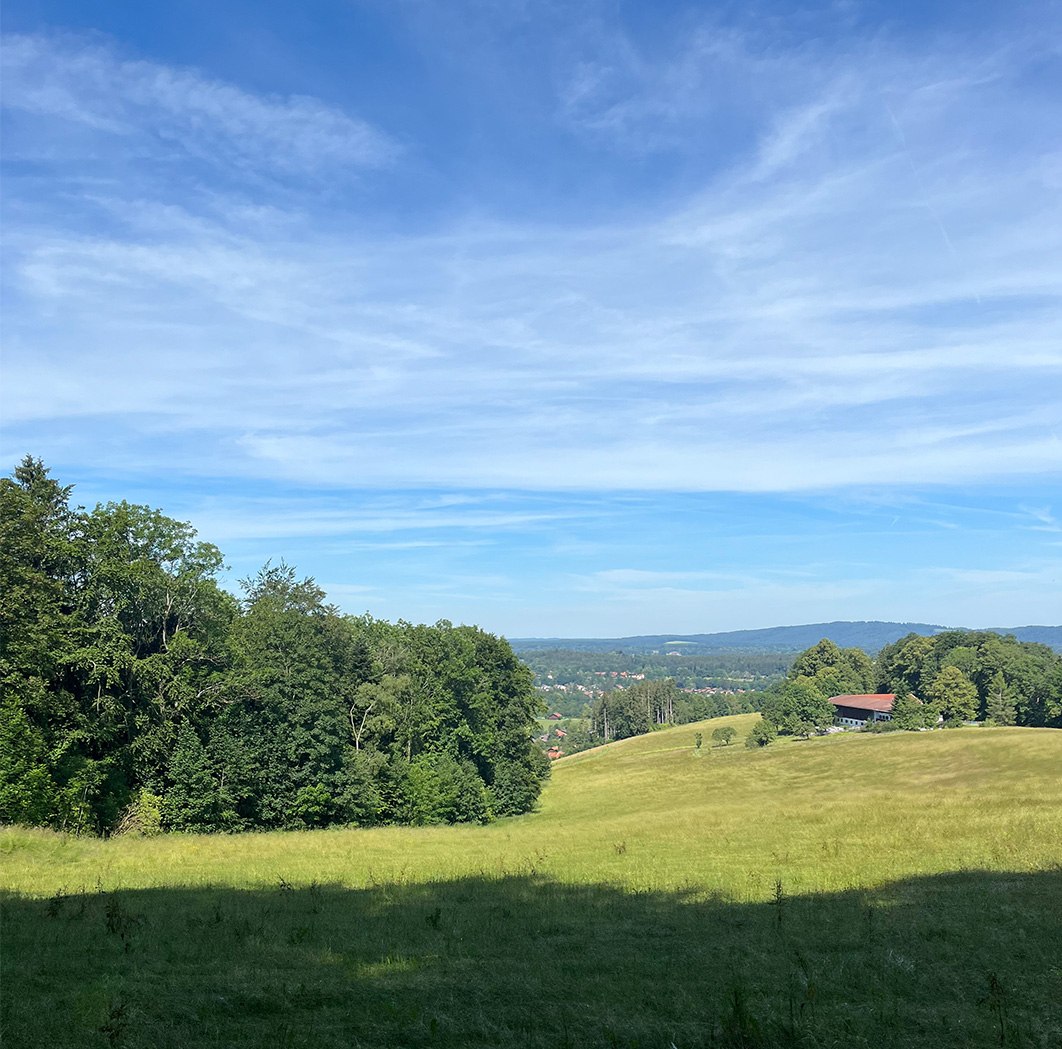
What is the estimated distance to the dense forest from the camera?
123 feet

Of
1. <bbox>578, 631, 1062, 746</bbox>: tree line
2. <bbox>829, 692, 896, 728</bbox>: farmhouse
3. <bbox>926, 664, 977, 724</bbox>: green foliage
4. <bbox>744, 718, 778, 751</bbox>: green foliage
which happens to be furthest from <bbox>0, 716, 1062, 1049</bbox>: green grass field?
<bbox>829, 692, 896, 728</bbox>: farmhouse

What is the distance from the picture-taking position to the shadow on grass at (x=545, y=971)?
9.24 metres

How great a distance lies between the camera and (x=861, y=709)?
130 metres

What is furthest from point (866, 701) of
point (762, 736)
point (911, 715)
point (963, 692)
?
point (762, 736)

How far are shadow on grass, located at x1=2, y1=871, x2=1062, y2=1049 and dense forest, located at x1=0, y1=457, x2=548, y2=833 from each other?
73.6ft

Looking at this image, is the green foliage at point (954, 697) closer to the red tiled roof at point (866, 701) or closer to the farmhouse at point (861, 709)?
the farmhouse at point (861, 709)

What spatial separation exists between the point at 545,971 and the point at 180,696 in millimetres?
37086

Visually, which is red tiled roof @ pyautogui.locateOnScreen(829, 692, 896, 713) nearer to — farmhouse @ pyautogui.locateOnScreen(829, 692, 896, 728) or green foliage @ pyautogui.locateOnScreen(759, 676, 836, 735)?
farmhouse @ pyautogui.locateOnScreen(829, 692, 896, 728)

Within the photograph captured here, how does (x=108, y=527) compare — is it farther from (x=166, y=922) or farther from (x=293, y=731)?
(x=166, y=922)

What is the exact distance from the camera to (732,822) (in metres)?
39.4

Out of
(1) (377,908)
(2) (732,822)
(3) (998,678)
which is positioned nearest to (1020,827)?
(2) (732,822)

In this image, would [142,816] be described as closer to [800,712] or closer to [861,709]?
[800,712]

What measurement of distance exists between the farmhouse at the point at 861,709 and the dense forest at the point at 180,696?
8393 centimetres

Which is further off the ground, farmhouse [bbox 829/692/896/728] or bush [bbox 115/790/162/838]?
bush [bbox 115/790/162/838]
